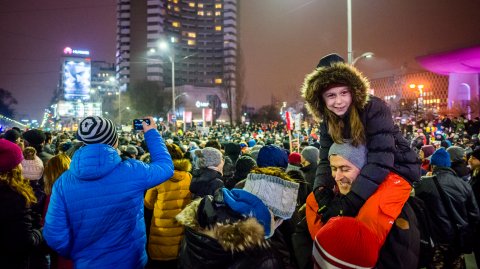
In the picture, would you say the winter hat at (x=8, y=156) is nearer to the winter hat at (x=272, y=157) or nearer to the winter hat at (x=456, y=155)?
the winter hat at (x=272, y=157)

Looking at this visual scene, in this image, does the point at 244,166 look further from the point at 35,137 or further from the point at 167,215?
the point at 35,137

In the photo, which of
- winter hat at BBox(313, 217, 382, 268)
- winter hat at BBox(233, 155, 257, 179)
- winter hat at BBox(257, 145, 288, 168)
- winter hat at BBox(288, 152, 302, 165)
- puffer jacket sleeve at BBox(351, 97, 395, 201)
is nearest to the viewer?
winter hat at BBox(313, 217, 382, 268)

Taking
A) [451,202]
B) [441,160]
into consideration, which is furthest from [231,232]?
[441,160]

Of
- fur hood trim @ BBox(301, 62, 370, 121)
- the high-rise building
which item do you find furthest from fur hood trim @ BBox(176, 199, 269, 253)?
the high-rise building

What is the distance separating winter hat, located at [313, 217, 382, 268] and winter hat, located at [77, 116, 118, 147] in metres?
2.27

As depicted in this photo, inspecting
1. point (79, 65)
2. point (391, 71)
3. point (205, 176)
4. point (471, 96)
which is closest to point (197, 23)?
point (391, 71)

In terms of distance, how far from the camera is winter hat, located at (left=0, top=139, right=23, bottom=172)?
3607 millimetres

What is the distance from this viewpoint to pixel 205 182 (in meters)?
4.91

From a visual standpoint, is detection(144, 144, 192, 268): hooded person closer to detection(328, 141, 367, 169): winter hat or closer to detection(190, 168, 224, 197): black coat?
detection(190, 168, 224, 197): black coat

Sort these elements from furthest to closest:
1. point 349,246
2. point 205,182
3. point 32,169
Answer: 1. point 32,169
2. point 205,182
3. point 349,246

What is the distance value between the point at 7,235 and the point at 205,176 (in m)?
2.33

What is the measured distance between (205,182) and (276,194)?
2.45 meters

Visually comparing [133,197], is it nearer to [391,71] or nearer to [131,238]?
[131,238]

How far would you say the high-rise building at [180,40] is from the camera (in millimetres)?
129250
